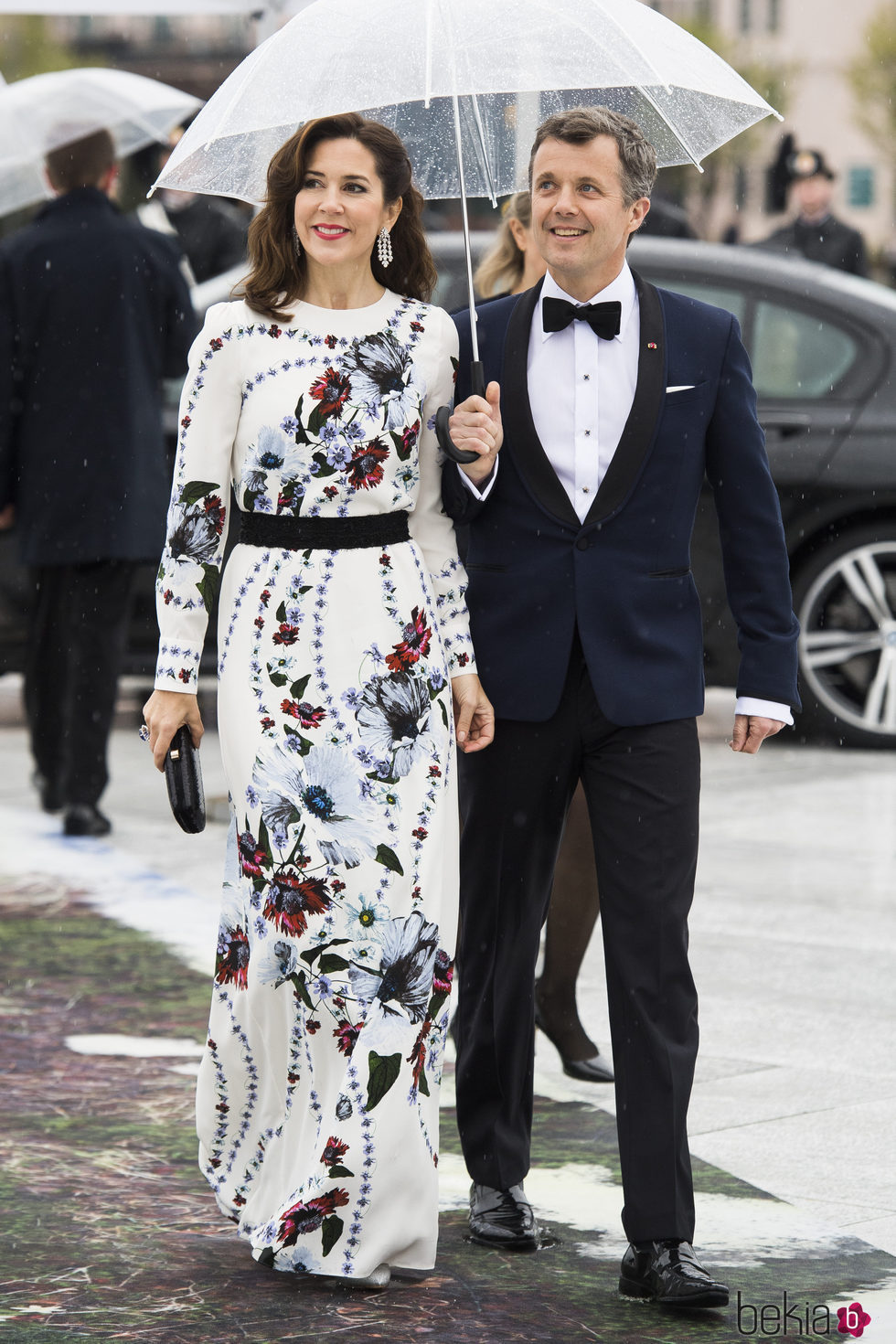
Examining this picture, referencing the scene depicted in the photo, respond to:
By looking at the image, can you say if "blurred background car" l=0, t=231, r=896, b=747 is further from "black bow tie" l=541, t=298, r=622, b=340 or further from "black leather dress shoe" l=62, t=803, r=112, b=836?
"black bow tie" l=541, t=298, r=622, b=340

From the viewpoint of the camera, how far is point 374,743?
379 centimetres

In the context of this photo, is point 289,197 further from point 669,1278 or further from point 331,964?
point 669,1278

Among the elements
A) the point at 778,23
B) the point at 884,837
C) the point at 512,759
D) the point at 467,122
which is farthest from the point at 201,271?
the point at 778,23

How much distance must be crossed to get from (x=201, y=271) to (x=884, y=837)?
579 cm

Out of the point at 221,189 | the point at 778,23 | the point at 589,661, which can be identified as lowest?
the point at 589,661

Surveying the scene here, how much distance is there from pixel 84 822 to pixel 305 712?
3889 millimetres

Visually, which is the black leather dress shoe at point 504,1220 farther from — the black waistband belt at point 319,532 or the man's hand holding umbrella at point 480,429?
the man's hand holding umbrella at point 480,429

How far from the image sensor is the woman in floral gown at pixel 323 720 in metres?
3.75

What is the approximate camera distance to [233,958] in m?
3.88

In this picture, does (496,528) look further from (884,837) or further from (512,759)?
(884,837)

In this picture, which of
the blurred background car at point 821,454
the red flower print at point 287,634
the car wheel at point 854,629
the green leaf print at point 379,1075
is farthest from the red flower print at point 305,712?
the car wheel at point 854,629

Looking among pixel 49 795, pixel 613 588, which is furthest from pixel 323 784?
pixel 49 795

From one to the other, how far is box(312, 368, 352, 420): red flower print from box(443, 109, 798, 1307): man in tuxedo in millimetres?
199

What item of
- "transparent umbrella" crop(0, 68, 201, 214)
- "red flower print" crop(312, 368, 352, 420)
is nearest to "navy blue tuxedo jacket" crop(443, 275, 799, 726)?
"red flower print" crop(312, 368, 352, 420)
